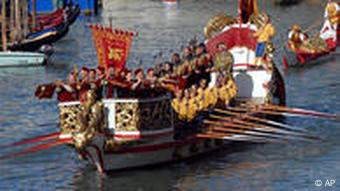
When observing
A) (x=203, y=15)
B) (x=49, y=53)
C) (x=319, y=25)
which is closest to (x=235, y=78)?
(x=49, y=53)

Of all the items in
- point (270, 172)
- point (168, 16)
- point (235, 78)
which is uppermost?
point (168, 16)

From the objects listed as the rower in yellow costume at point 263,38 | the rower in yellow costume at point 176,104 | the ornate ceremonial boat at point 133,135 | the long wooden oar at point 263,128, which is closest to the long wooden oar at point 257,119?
the long wooden oar at point 263,128

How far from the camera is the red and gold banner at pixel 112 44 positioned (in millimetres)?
21484

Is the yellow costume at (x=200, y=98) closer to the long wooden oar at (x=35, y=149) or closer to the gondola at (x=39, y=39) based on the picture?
the long wooden oar at (x=35, y=149)

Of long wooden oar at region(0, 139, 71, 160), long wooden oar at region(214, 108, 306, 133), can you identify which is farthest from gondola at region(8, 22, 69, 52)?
long wooden oar at region(214, 108, 306, 133)

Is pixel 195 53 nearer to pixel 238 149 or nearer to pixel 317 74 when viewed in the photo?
pixel 238 149

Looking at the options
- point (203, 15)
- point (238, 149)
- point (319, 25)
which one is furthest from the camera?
point (203, 15)

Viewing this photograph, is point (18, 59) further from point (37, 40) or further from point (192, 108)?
point (192, 108)

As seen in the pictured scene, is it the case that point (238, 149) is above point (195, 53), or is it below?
below

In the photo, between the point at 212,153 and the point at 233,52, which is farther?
the point at 233,52

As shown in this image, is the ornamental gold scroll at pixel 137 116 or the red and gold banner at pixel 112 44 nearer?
the ornamental gold scroll at pixel 137 116

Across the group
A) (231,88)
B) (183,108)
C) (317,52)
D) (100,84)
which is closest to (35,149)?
(100,84)

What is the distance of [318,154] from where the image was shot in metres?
24.1

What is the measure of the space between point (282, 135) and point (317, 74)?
12772 mm
